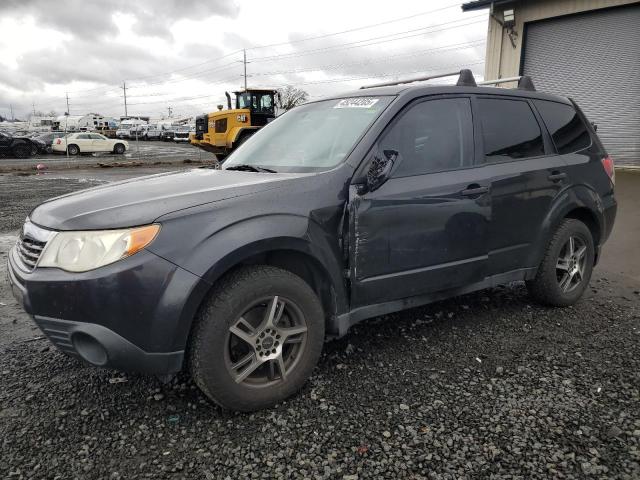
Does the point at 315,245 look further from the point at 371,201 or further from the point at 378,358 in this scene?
the point at 378,358

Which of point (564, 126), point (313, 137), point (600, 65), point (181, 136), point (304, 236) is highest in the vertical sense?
point (600, 65)

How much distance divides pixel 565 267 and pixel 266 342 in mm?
2807

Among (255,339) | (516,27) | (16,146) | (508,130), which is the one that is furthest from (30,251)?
(16,146)

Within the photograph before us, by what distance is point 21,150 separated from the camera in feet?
89.6

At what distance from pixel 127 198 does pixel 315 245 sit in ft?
3.34

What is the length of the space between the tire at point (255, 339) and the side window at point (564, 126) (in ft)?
8.60

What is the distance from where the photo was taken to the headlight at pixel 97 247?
231 centimetres

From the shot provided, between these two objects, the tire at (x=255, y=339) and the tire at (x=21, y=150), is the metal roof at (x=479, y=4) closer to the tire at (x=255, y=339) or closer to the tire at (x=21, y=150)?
the tire at (x=255, y=339)

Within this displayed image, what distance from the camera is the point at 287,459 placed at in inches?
90.8

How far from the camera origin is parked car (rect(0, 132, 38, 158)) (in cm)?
2653

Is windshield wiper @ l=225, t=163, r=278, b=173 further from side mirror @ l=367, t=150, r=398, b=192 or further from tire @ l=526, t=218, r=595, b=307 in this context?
tire @ l=526, t=218, r=595, b=307

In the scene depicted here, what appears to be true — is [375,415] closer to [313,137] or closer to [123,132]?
[313,137]

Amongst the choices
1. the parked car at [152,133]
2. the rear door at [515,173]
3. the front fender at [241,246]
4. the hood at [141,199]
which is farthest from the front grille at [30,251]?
the parked car at [152,133]

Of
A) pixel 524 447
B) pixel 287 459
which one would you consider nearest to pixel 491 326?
pixel 524 447
